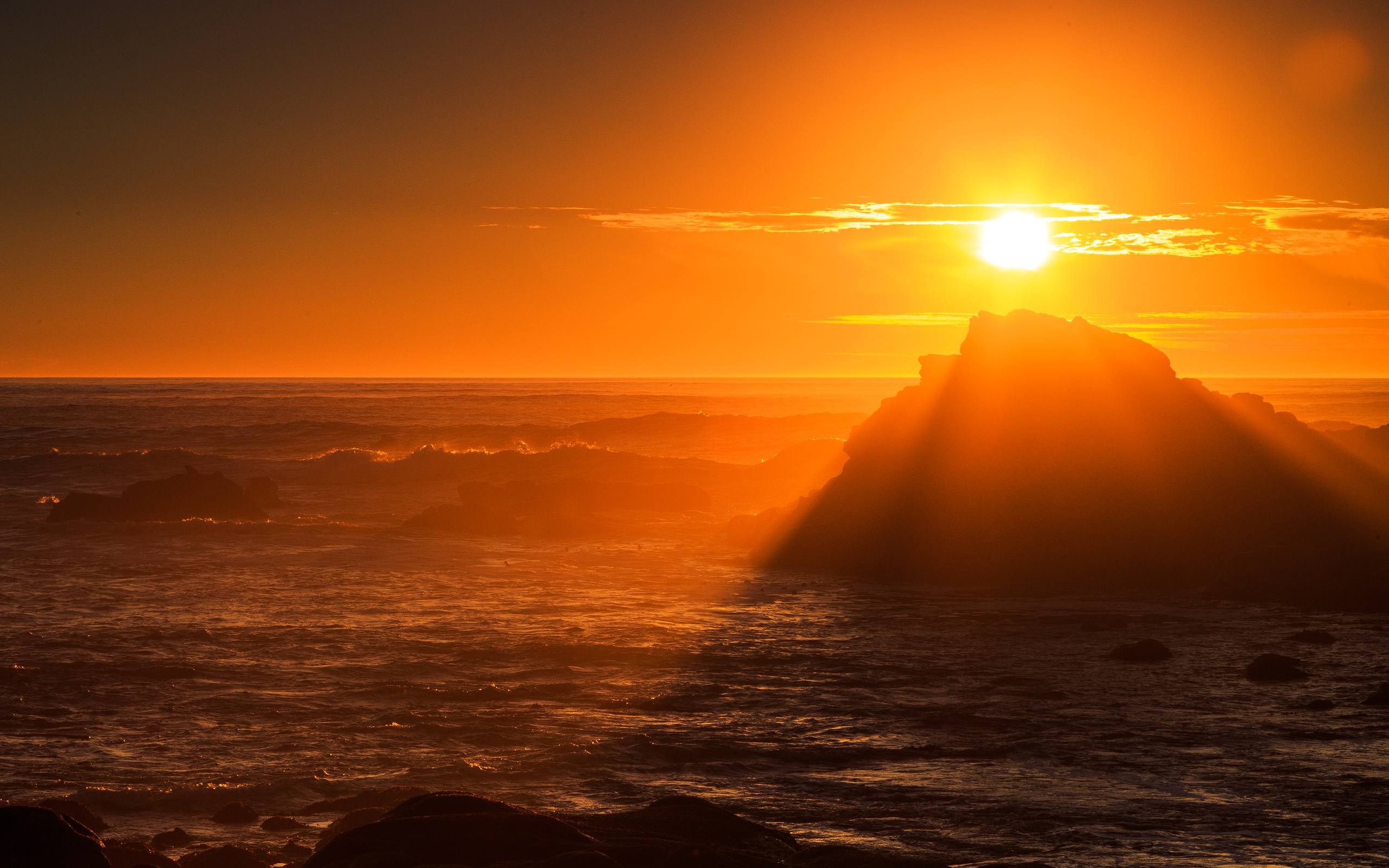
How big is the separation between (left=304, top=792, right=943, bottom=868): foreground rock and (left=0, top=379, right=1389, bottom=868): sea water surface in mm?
958

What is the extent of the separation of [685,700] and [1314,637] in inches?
387

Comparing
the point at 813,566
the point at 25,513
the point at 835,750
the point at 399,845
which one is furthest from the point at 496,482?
the point at 399,845

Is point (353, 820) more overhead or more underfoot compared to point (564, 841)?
more underfoot

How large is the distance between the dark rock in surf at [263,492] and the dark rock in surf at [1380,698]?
33.6m

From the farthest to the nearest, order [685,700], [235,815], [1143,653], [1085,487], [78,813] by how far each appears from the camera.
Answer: [1085,487], [1143,653], [685,700], [235,815], [78,813]

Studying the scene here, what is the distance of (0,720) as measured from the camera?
1296cm

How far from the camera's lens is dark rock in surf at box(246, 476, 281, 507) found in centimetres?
3847

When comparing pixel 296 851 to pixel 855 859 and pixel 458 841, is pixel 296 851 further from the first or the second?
pixel 855 859

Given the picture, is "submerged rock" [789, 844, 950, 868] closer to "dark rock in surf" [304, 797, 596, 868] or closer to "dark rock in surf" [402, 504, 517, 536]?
"dark rock in surf" [304, 797, 596, 868]

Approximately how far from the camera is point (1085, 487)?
24484mm

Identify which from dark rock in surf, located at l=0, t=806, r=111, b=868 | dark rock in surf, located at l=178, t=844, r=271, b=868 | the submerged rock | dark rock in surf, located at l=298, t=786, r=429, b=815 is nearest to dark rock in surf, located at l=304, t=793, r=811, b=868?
the submerged rock

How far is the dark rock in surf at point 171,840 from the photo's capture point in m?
9.15

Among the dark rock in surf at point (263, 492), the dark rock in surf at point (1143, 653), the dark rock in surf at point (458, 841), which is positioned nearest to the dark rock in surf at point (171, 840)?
the dark rock in surf at point (458, 841)

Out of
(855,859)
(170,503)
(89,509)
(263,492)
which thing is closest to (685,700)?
(855,859)
